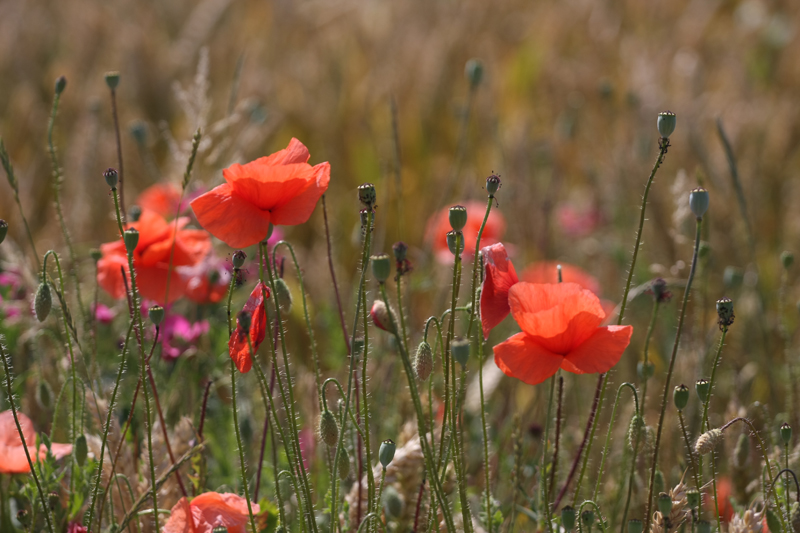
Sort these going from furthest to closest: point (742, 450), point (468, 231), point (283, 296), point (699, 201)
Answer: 1. point (468, 231)
2. point (742, 450)
3. point (283, 296)
4. point (699, 201)

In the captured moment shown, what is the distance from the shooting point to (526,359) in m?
0.77

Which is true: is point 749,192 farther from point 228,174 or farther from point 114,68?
point 114,68

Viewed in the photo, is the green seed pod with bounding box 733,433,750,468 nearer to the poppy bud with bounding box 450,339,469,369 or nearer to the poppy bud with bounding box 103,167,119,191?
the poppy bud with bounding box 450,339,469,369

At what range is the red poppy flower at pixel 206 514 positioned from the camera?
830mm

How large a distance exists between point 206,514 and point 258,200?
310 mm

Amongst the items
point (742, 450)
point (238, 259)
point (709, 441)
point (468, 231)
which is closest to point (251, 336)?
point (238, 259)

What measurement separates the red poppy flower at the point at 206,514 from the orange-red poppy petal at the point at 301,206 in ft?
0.90

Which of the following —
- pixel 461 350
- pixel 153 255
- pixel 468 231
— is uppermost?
pixel 468 231

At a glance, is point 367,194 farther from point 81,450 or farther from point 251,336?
point 81,450

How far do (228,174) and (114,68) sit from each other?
6.96ft

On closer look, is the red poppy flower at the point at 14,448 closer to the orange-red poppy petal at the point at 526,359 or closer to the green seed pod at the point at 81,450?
the green seed pod at the point at 81,450

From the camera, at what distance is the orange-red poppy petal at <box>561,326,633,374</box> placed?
762 millimetres

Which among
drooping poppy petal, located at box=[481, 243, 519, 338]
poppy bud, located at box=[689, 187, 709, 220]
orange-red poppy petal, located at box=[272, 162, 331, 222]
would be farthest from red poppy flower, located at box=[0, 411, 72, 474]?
poppy bud, located at box=[689, 187, 709, 220]

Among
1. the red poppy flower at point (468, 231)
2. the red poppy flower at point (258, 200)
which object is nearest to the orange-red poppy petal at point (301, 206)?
the red poppy flower at point (258, 200)
